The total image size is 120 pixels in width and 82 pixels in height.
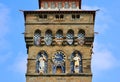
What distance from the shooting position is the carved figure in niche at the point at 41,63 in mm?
35188

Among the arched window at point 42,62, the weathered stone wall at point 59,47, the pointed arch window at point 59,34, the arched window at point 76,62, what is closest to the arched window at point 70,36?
the weathered stone wall at point 59,47

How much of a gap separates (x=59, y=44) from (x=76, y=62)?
6.24ft

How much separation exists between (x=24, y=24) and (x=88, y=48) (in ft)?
16.9

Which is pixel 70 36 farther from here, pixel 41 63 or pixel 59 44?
pixel 41 63

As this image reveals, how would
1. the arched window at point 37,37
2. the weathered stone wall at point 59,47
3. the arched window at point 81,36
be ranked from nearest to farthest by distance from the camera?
the weathered stone wall at point 59,47, the arched window at point 81,36, the arched window at point 37,37

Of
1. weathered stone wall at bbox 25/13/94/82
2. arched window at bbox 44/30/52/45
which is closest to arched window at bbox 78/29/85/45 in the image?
weathered stone wall at bbox 25/13/94/82

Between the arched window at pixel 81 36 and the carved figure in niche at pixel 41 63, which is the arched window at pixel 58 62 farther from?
the arched window at pixel 81 36

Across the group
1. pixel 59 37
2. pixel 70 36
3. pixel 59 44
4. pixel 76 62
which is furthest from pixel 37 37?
pixel 76 62

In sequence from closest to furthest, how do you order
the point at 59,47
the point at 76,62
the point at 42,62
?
the point at 76,62
the point at 42,62
the point at 59,47

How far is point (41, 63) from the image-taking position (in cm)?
3547

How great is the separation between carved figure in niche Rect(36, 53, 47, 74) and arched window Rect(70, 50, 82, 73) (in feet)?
6.32

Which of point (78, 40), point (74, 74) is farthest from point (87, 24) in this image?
point (74, 74)

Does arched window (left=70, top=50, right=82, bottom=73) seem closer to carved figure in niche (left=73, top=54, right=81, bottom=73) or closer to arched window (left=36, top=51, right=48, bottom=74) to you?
carved figure in niche (left=73, top=54, right=81, bottom=73)

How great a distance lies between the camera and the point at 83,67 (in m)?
35.1
